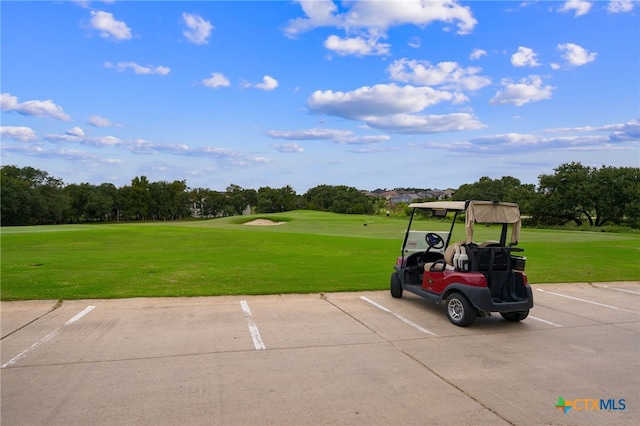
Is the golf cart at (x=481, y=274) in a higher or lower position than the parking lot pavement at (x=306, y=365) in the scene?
higher

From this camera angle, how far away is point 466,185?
87688 mm

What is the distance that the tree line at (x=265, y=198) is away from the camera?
171ft

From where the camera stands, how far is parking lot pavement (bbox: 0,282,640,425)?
147 inches

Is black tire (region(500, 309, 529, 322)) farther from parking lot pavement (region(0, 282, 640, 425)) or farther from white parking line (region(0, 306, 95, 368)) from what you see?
white parking line (region(0, 306, 95, 368))

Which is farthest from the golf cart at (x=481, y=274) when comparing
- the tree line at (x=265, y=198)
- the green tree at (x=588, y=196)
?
the green tree at (x=588, y=196)

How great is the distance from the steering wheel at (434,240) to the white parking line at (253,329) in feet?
11.6

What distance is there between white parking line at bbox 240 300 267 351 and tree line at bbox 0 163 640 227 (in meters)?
36.7

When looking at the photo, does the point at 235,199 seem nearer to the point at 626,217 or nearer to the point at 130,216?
the point at 130,216

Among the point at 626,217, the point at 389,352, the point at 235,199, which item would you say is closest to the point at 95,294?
the point at 389,352

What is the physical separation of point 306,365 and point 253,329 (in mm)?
1669

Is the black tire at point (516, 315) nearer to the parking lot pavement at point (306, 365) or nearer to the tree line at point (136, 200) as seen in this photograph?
the parking lot pavement at point (306, 365)

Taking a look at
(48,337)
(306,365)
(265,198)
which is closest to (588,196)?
(306,365)

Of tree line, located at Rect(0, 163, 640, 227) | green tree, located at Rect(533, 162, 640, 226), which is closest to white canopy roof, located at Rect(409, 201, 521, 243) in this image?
tree line, located at Rect(0, 163, 640, 227)

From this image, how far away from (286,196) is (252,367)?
307ft
